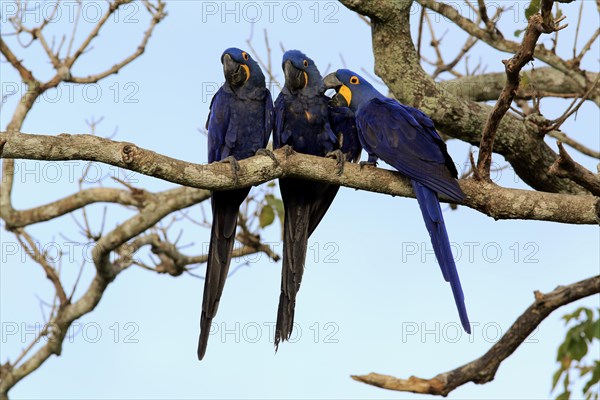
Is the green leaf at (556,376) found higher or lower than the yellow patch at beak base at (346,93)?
lower

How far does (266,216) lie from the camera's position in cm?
467

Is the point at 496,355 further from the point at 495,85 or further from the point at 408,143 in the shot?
the point at 495,85

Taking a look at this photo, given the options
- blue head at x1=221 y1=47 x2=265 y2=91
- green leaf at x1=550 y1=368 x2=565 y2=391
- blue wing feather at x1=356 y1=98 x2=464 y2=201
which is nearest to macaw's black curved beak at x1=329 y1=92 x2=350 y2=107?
blue wing feather at x1=356 y1=98 x2=464 y2=201

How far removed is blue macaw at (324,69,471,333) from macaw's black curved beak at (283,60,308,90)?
0.96 feet

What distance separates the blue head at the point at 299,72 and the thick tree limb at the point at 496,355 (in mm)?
1421

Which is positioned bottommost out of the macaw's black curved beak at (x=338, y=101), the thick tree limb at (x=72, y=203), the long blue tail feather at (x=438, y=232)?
the long blue tail feather at (x=438, y=232)

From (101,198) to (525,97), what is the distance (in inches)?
107

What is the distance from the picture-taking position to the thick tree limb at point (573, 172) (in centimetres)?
308

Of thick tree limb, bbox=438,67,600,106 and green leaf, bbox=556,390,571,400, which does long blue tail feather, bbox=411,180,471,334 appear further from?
thick tree limb, bbox=438,67,600,106

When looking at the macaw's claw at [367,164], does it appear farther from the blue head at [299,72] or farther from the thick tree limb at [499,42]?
the thick tree limb at [499,42]

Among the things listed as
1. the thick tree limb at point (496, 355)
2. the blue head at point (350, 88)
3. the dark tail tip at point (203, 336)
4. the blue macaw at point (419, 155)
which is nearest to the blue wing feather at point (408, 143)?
the blue macaw at point (419, 155)

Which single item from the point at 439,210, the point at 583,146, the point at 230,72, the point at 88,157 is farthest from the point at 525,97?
the point at 88,157

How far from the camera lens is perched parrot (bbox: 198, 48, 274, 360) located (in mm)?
3701

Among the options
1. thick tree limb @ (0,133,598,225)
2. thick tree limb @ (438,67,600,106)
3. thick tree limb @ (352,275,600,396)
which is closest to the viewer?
thick tree limb @ (0,133,598,225)
